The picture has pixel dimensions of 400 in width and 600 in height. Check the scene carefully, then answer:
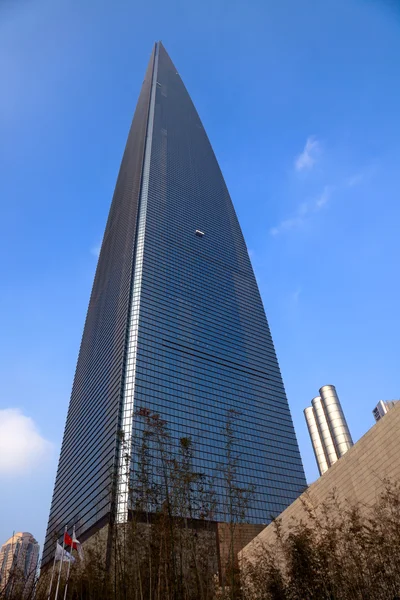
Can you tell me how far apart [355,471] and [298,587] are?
572 cm

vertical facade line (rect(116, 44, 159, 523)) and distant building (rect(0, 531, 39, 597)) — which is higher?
vertical facade line (rect(116, 44, 159, 523))

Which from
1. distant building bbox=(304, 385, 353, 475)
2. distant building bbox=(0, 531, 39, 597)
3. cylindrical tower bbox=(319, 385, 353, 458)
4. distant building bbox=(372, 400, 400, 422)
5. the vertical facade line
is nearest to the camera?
distant building bbox=(0, 531, 39, 597)

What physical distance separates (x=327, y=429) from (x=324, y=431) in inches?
43.5

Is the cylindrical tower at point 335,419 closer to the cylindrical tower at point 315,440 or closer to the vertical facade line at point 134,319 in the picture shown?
the cylindrical tower at point 315,440

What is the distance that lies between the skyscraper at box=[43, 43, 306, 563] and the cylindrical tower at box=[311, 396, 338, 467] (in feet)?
57.4

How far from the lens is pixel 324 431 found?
10438cm

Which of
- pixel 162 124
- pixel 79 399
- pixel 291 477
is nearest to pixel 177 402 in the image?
pixel 291 477

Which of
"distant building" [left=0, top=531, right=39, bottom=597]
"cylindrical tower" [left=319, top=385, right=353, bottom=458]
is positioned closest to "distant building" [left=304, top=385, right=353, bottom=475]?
"cylindrical tower" [left=319, top=385, right=353, bottom=458]

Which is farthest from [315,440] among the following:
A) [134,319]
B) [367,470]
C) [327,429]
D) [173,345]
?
[367,470]

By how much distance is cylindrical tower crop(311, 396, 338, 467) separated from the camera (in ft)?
331

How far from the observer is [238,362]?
8944cm

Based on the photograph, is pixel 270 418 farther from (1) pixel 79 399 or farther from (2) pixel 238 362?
(1) pixel 79 399

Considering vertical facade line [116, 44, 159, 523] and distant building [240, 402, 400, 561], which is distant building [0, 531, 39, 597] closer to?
distant building [240, 402, 400, 561]

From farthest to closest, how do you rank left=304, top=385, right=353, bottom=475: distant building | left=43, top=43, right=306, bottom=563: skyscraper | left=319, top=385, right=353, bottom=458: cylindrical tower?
left=304, top=385, right=353, bottom=475: distant building < left=319, top=385, right=353, bottom=458: cylindrical tower < left=43, top=43, right=306, bottom=563: skyscraper
